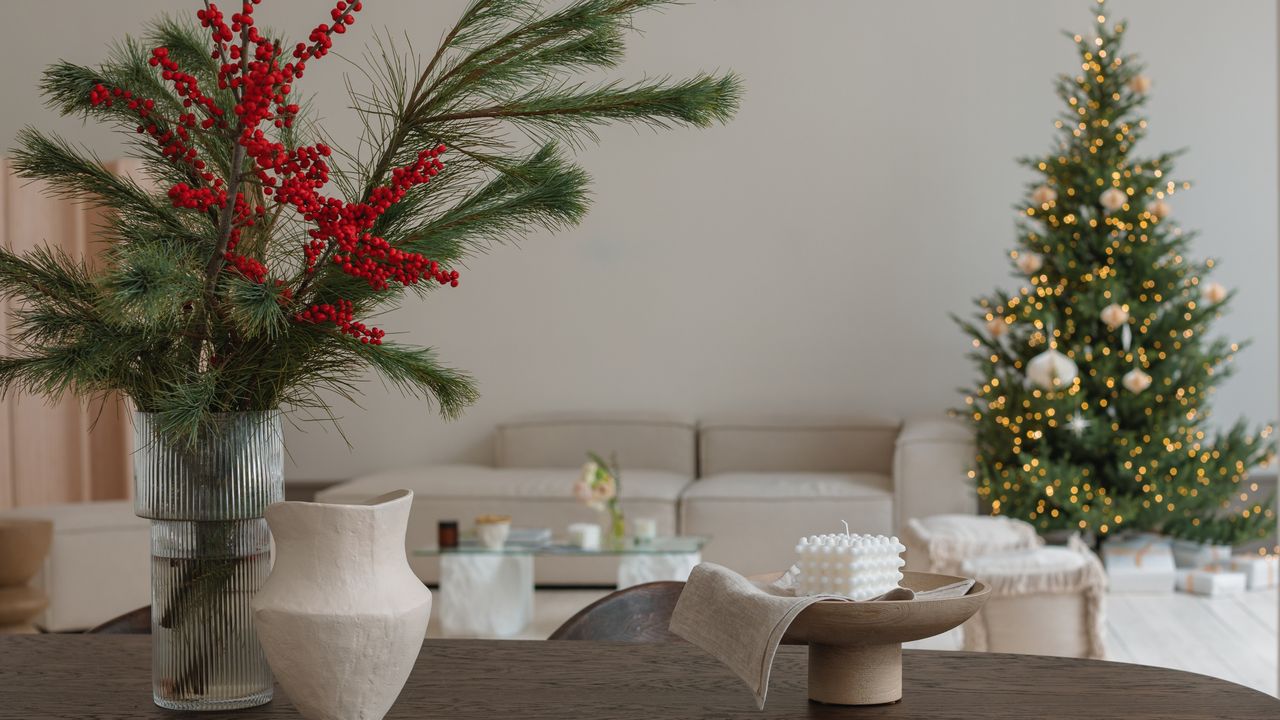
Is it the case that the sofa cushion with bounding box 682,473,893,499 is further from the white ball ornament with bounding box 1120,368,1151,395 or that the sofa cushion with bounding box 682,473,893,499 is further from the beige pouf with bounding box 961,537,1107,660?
the beige pouf with bounding box 961,537,1107,660

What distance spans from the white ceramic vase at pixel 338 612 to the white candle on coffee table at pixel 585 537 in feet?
10.9

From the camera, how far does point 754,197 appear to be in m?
6.10

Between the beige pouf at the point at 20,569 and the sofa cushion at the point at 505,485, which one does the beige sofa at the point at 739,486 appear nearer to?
the sofa cushion at the point at 505,485

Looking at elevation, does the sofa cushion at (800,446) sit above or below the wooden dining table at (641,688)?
below

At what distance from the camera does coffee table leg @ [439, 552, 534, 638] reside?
4.27 meters

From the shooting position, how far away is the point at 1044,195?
507cm

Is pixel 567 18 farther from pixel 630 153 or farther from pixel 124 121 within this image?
pixel 630 153

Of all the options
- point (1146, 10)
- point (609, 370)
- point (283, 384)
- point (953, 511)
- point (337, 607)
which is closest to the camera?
point (337, 607)

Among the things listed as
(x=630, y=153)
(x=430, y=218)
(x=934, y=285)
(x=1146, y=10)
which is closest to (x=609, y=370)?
(x=630, y=153)

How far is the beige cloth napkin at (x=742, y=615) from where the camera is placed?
97cm

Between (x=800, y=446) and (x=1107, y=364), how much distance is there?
1.51 meters

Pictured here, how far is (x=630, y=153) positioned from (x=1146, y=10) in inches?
101

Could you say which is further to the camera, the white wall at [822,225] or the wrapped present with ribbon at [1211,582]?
the white wall at [822,225]

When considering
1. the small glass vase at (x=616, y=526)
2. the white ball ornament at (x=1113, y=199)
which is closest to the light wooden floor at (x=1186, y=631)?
the small glass vase at (x=616, y=526)
